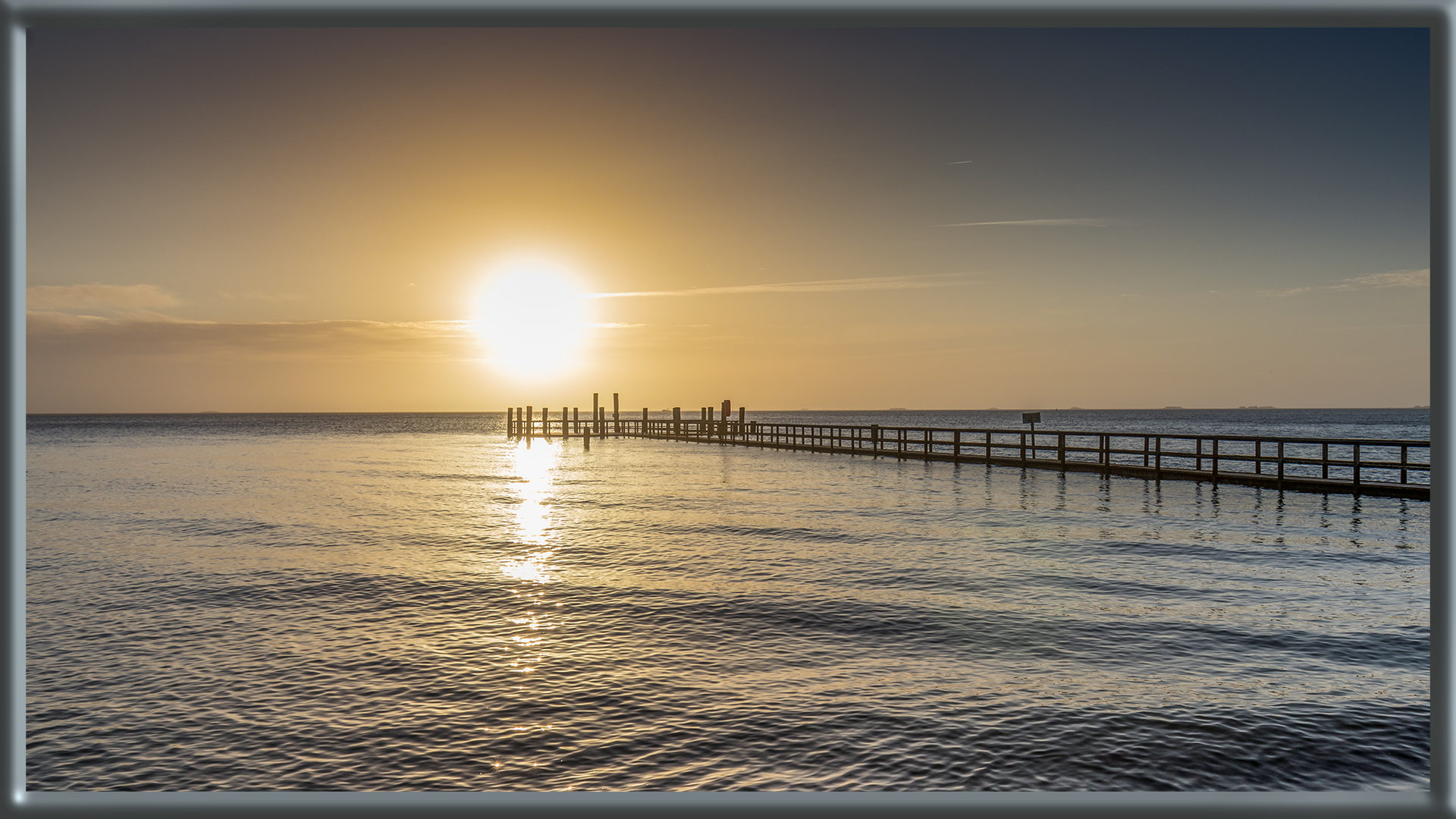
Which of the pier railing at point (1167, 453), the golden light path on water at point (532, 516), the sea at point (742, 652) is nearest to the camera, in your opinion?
the sea at point (742, 652)

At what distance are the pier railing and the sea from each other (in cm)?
303

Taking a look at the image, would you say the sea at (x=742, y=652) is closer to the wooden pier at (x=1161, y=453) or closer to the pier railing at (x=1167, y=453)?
the pier railing at (x=1167, y=453)

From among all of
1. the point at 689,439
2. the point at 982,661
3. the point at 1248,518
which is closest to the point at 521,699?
the point at 982,661

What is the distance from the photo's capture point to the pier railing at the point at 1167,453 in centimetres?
2195

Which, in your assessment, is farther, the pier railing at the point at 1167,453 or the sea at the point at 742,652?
the pier railing at the point at 1167,453

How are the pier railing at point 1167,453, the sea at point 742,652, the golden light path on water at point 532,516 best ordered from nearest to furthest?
the sea at point 742,652 → the golden light path on water at point 532,516 → the pier railing at point 1167,453

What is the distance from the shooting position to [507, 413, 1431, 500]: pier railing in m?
22.0

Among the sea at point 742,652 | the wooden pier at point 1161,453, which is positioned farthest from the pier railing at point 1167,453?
the sea at point 742,652

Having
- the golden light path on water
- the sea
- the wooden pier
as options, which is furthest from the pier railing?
the golden light path on water

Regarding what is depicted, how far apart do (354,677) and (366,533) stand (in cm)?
1082

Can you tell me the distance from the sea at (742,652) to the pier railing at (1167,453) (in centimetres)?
303

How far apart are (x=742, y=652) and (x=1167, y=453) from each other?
2104 centimetres

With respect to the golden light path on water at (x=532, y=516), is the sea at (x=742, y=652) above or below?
above

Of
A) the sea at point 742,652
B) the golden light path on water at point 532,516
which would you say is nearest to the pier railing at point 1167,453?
the sea at point 742,652
